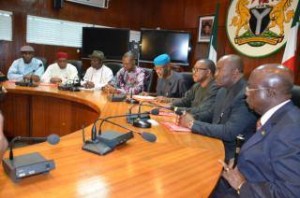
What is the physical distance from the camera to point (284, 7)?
433cm

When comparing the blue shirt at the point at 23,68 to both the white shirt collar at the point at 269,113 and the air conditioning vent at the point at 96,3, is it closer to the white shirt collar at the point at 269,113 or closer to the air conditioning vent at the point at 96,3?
the air conditioning vent at the point at 96,3

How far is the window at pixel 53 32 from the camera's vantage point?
5.22m

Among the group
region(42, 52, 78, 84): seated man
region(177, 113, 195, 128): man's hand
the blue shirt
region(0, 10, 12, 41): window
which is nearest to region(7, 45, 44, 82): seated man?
the blue shirt

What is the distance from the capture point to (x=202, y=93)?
A: 2785 millimetres

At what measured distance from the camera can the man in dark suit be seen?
1003 mm

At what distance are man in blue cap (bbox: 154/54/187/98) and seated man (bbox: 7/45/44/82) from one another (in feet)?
6.63

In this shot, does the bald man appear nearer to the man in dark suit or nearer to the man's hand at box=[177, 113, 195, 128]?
the man's hand at box=[177, 113, 195, 128]

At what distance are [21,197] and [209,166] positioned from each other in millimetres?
796

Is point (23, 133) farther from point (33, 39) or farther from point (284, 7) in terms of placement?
point (284, 7)

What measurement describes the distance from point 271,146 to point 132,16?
5894mm

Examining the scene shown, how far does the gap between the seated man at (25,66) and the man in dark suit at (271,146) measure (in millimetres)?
3848

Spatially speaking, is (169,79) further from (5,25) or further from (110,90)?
(5,25)

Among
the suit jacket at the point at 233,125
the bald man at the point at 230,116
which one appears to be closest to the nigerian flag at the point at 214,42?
the bald man at the point at 230,116

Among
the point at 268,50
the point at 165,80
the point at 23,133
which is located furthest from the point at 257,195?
the point at 268,50
